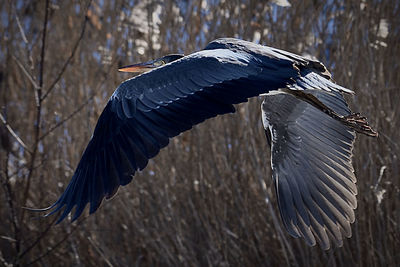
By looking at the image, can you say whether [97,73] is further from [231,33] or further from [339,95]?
[339,95]

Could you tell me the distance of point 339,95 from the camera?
3729 mm

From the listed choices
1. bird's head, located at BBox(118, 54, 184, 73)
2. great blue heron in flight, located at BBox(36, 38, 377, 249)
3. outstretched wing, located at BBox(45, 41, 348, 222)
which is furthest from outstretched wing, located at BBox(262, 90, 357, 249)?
outstretched wing, located at BBox(45, 41, 348, 222)

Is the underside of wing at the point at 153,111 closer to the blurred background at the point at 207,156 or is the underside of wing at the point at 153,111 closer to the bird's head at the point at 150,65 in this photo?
the bird's head at the point at 150,65

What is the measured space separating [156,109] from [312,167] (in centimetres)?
128

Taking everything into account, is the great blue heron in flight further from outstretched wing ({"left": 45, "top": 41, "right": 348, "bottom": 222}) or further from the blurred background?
the blurred background

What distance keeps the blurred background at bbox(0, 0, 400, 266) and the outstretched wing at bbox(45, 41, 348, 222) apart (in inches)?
47.3

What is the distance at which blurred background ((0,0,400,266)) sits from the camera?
4141mm

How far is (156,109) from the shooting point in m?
2.71

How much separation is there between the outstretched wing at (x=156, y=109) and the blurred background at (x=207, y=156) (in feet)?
3.94

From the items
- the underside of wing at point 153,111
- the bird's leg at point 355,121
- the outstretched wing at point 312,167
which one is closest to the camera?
the underside of wing at point 153,111

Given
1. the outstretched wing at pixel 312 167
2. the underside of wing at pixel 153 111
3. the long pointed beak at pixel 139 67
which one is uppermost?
the long pointed beak at pixel 139 67

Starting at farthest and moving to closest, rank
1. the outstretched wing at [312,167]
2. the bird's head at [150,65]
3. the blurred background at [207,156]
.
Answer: the blurred background at [207,156] → the bird's head at [150,65] → the outstretched wing at [312,167]

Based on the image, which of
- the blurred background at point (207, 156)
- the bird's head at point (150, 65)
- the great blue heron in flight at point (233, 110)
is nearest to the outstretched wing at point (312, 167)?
the great blue heron in flight at point (233, 110)

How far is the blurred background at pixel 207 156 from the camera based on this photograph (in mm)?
4141
